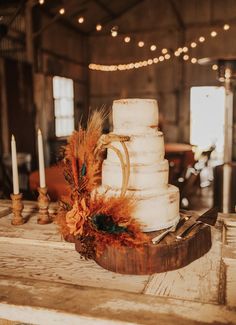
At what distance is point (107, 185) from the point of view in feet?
4.69

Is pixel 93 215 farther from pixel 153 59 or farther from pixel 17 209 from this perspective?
pixel 153 59

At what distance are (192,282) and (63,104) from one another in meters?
8.75

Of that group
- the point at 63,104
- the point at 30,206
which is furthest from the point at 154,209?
the point at 63,104

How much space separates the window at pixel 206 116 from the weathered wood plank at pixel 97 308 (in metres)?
9.45

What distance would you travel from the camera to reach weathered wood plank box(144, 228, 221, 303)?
3.37 feet

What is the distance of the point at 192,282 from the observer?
1.11 metres

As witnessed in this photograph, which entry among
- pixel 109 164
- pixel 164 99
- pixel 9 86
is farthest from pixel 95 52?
pixel 109 164

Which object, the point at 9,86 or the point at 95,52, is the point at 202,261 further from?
the point at 95,52

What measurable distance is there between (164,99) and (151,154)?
9127mm

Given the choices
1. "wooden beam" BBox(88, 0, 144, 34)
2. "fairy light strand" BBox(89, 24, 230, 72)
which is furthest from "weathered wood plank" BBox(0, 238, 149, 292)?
"wooden beam" BBox(88, 0, 144, 34)

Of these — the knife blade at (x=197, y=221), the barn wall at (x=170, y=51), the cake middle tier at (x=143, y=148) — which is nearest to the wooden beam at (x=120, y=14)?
the barn wall at (x=170, y=51)

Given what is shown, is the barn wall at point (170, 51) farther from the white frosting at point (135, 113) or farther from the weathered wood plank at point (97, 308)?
the weathered wood plank at point (97, 308)

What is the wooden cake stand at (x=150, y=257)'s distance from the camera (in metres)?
→ 1.17

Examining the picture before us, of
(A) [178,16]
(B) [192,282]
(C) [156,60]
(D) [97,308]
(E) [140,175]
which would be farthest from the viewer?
(C) [156,60]
